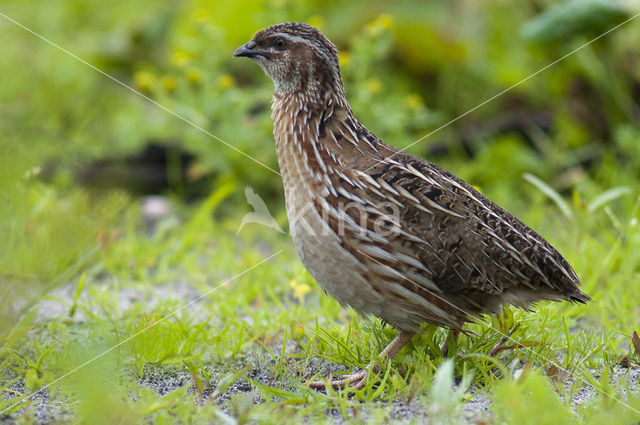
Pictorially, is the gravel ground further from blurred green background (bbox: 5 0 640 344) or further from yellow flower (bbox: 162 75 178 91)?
yellow flower (bbox: 162 75 178 91)

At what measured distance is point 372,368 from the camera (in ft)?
10.8

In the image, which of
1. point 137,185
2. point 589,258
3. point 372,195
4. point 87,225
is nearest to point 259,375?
point 372,195

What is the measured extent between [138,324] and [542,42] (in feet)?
13.9

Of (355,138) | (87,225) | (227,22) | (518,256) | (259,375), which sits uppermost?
(227,22)

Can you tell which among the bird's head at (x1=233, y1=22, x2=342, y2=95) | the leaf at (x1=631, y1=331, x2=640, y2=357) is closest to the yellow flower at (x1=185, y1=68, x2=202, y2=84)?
the bird's head at (x1=233, y1=22, x2=342, y2=95)

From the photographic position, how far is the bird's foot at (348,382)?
3.27 metres

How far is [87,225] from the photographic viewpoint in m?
3.99

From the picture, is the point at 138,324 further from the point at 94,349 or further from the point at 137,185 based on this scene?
the point at 137,185

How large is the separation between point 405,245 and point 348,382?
0.68 metres

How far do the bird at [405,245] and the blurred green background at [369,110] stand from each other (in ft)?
4.28

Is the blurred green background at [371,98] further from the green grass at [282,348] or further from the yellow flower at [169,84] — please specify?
the green grass at [282,348]

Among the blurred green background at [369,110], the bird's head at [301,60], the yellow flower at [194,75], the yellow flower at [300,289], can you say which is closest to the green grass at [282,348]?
the yellow flower at [300,289]

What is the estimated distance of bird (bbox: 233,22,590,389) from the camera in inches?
128

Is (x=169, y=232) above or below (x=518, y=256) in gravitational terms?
below
